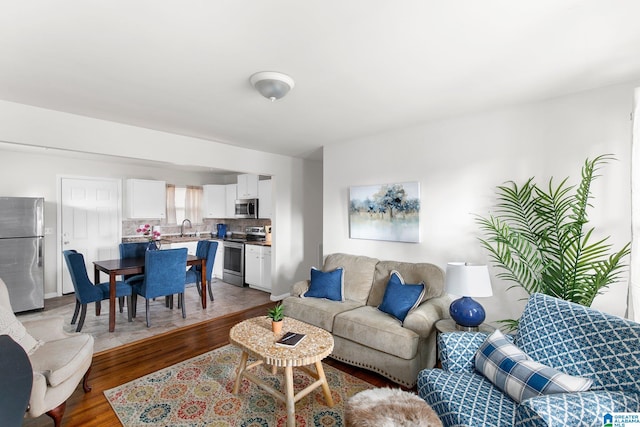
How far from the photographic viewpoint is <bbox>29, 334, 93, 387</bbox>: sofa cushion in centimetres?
183

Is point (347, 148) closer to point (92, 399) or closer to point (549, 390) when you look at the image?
point (549, 390)

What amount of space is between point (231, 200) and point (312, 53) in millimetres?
5063

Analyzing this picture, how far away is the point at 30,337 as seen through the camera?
2168 millimetres

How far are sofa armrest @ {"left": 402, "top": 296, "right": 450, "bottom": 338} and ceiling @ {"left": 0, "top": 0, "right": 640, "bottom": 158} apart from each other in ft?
5.99

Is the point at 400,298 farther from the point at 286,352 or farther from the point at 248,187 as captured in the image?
the point at 248,187

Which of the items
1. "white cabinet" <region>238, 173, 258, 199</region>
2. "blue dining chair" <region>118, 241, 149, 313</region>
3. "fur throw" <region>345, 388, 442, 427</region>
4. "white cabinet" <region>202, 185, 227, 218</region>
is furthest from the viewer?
"white cabinet" <region>202, 185, 227, 218</region>

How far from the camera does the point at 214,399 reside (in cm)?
230

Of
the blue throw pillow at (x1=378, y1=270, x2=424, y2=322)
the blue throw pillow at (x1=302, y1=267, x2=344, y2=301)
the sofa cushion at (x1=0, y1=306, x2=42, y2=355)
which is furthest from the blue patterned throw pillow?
the sofa cushion at (x1=0, y1=306, x2=42, y2=355)

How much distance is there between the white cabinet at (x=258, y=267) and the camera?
17.3ft

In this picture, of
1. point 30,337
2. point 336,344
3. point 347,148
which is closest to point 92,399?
point 30,337

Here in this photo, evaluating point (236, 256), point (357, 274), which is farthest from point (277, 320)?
point (236, 256)

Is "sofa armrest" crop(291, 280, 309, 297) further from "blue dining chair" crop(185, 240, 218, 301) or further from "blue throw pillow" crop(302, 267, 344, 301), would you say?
"blue dining chair" crop(185, 240, 218, 301)

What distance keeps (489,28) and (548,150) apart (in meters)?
1.53

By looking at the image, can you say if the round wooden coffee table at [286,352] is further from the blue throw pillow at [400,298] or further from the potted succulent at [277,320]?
the blue throw pillow at [400,298]
